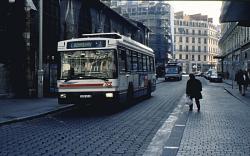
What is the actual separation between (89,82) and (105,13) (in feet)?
89.4

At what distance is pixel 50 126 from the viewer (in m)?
10.9

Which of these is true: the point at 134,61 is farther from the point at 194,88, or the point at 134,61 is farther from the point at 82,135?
the point at 82,135

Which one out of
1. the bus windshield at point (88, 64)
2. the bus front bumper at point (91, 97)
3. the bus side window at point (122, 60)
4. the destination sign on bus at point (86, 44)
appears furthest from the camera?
the bus side window at point (122, 60)

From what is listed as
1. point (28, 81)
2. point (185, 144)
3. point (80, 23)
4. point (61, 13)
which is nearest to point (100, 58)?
point (185, 144)

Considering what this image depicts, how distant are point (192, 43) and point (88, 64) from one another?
412 feet

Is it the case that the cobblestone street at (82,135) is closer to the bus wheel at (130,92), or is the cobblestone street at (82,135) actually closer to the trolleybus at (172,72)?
the bus wheel at (130,92)

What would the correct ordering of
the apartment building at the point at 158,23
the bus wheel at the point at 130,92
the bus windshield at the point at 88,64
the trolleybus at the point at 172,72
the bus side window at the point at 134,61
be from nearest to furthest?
the bus windshield at the point at 88,64, the bus wheel at the point at 130,92, the bus side window at the point at 134,61, the trolleybus at the point at 172,72, the apartment building at the point at 158,23

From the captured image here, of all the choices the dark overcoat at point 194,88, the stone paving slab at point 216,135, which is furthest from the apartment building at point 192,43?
the stone paving slab at point 216,135

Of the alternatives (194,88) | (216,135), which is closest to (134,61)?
(194,88)

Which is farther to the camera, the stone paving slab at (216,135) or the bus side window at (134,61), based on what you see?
the bus side window at (134,61)

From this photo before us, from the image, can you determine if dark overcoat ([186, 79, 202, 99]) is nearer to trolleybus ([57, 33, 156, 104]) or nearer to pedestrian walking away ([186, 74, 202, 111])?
pedestrian walking away ([186, 74, 202, 111])

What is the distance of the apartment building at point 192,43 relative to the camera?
Answer: 134 m

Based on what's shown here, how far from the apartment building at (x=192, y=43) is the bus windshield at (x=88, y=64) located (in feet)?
389

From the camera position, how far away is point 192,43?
447 ft
